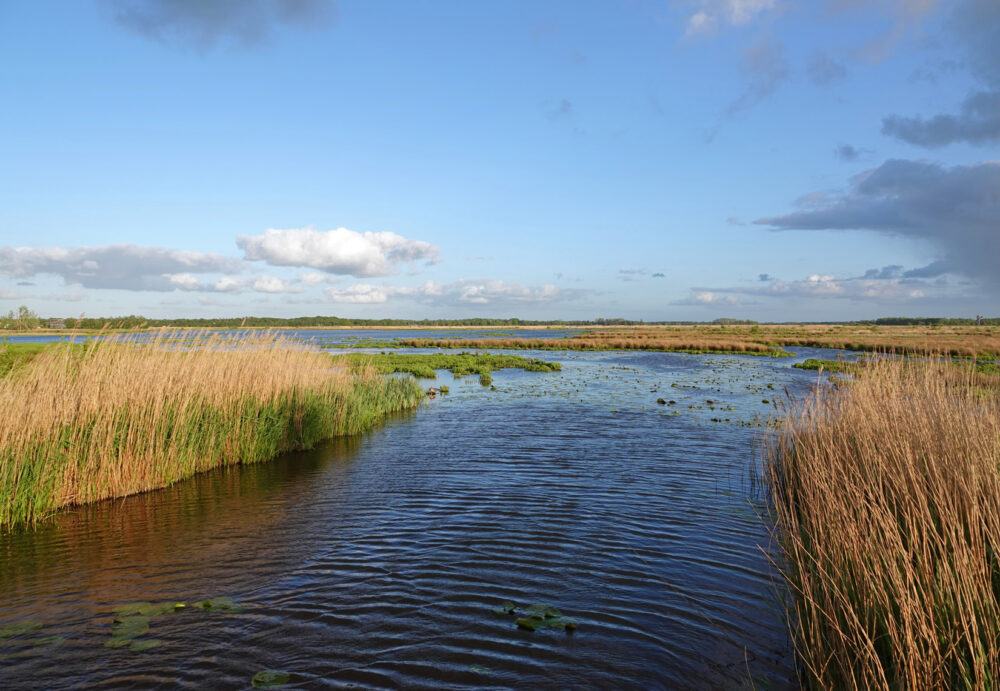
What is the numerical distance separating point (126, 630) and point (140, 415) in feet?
23.4

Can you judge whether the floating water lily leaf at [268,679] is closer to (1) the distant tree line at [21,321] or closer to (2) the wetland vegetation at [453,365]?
(1) the distant tree line at [21,321]

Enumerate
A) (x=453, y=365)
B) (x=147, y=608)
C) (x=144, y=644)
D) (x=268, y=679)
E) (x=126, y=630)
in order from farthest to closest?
(x=453, y=365) → (x=147, y=608) → (x=126, y=630) → (x=144, y=644) → (x=268, y=679)

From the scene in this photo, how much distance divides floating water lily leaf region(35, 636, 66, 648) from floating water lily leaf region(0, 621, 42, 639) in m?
0.38

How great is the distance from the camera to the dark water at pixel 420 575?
593cm

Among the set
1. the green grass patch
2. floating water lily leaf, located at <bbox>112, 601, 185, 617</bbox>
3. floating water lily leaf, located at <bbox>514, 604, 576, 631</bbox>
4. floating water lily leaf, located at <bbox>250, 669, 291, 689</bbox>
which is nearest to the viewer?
floating water lily leaf, located at <bbox>250, 669, 291, 689</bbox>

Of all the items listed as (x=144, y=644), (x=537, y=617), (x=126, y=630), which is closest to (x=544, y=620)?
(x=537, y=617)

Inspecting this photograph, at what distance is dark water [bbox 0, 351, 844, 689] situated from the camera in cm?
593

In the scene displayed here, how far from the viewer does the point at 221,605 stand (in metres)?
7.23

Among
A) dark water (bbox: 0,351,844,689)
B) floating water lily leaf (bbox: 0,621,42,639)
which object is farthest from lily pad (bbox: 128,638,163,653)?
floating water lily leaf (bbox: 0,621,42,639)

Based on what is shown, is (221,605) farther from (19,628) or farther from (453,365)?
(453,365)

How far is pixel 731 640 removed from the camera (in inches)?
255

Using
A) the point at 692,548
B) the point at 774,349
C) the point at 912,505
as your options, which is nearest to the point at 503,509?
the point at 692,548

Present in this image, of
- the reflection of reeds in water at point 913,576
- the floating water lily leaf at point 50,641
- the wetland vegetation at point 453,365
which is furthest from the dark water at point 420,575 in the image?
the wetland vegetation at point 453,365

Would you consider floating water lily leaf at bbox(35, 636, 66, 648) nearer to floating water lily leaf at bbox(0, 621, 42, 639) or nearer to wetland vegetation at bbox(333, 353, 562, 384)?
floating water lily leaf at bbox(0, 621, 42, 639)
